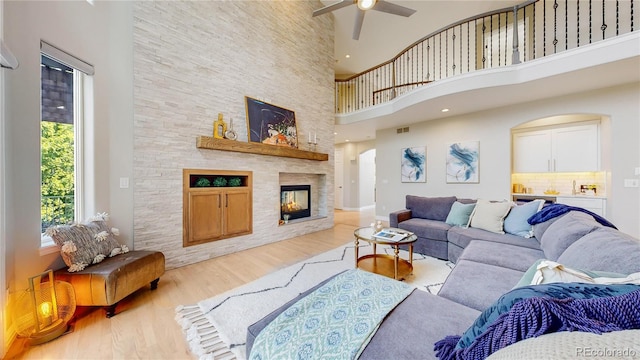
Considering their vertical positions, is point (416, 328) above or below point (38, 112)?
below

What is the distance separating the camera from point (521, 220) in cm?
294

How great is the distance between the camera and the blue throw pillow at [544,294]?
2.44ft

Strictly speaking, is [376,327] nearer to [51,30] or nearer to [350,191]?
[51,30]

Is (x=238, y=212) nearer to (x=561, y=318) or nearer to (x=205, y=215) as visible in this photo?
(x=205, y=215)

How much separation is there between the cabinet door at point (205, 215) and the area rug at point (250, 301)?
3.93 ft

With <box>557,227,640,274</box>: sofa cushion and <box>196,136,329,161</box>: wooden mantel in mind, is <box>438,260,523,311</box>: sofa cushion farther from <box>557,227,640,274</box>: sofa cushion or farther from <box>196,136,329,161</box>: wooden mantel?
<box>196,136,329,161</box>: wooden mantel

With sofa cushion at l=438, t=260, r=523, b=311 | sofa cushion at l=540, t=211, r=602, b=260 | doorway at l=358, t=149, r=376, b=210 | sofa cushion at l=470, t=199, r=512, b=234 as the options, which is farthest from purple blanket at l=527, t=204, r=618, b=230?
doorway at l=358, t=149, r=376, b=210

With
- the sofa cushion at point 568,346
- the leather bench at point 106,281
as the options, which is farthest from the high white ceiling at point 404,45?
the leather bench at point 106,281

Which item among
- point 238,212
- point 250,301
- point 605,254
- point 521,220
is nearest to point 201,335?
point 250,301

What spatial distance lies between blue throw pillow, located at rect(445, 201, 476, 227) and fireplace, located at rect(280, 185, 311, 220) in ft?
9.31

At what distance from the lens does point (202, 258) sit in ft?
10.8

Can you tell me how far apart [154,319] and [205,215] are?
158 cm

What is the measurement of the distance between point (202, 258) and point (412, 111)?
188 inches

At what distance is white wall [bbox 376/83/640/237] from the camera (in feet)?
11.8
